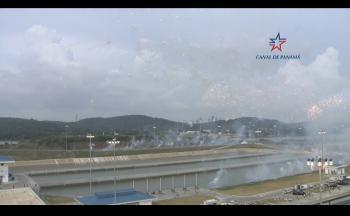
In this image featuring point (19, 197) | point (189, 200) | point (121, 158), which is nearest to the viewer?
point (189, 200)

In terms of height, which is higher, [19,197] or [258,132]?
[258,132]

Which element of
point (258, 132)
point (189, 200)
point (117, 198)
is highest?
point (258, 132)

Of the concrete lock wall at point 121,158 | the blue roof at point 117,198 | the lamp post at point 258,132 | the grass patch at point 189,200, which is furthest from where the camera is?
the lamp post at point 258,132

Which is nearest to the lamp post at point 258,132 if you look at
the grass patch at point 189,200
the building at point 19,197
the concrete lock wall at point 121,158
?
the concrete lock wall at point 121,158

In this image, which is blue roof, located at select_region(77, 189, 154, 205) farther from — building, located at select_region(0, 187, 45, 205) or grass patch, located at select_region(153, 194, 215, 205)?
building, located at select_region(0, 187, 45, 205)

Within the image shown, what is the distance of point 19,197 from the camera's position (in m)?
8.12

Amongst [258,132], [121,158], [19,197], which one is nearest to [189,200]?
[19,197]

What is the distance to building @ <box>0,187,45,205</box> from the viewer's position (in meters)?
7.67

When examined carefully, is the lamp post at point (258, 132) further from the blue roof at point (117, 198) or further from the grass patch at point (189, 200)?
the blue roof at point (117, 198)

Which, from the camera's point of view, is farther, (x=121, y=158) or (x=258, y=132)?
(x=258, y=132)

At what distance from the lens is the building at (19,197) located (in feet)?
25.2

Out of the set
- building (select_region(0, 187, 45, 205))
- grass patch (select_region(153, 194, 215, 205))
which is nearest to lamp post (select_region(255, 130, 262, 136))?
grass patch (select_region(153, 194, 215, 205))

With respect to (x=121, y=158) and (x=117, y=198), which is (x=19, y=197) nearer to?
(x=117, y=198)
